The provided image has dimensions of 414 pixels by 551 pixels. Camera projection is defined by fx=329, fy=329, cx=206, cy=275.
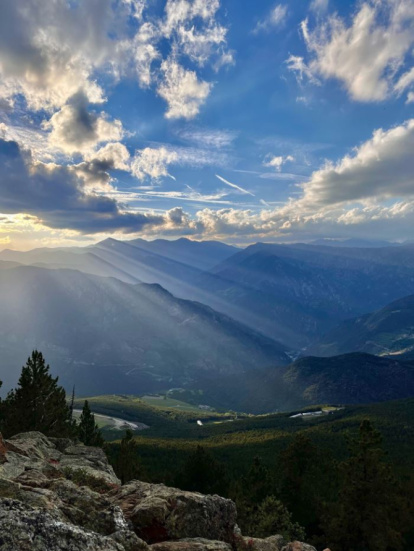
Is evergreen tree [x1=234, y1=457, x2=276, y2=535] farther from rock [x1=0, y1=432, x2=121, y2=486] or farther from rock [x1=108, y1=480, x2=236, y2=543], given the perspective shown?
rock [x1=108, y1=480, x2=236, y2=543]

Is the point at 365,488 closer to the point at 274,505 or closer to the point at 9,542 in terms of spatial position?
Result: the point at 274,505

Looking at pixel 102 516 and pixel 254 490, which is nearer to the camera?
pixel 102 516

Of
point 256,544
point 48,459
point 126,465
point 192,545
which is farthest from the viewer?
point 126,465

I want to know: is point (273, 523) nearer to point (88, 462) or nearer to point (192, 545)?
point (88, 462)

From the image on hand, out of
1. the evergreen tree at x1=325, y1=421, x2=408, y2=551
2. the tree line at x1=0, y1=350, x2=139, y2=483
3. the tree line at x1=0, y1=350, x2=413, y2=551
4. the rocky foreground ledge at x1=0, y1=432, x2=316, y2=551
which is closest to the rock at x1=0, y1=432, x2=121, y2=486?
the rocky foreground ledge at x1=0, y1=432, x2=316, y2=551

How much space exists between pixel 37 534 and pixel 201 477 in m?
51.5

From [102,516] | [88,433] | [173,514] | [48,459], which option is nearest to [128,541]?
[102,516]

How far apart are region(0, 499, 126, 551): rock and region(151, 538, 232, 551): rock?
5.66m

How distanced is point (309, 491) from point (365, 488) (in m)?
27.0

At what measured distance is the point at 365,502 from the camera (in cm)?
4259

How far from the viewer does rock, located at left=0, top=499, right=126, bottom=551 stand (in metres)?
10.9

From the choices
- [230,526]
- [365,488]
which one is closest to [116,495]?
[230,526]

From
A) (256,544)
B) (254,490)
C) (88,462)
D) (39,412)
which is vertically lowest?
(254,490)

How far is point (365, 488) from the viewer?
42.8 metres
